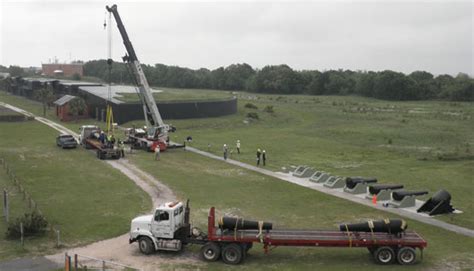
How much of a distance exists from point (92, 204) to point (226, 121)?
53.5 meters

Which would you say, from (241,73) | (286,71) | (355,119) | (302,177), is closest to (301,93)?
(286,71)

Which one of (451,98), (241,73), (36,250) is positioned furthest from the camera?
(241,73)

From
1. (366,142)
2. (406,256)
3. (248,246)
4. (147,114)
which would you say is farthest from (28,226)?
(366,142)

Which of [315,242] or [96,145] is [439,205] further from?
[96,145]

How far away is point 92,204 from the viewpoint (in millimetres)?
32719

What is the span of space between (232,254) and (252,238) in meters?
→ 1.11

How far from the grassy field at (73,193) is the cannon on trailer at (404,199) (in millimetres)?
15335

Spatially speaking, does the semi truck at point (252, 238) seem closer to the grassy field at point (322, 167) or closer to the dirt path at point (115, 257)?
the dirt path at point (115, 257)

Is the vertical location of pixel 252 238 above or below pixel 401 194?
below

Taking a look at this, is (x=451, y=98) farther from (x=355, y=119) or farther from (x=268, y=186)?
(x=268, y=186)

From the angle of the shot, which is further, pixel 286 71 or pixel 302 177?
pixel 286 71

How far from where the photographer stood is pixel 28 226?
26.0 meters

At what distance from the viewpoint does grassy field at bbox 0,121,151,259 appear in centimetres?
2667

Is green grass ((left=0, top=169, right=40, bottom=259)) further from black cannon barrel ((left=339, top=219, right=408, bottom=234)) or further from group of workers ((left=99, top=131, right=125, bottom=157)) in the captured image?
black cannon barrel ((left=339, top=219, right=408, bottom=234))
